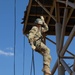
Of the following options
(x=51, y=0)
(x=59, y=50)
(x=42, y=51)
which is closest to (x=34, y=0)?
(x=51, y=0)

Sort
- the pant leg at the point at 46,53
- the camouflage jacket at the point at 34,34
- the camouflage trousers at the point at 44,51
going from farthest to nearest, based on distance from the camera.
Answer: the pant leg at the point at 46,53 < the camouflage trousers at the point at 44,51 < the camouflage jacket at the point at 34,34

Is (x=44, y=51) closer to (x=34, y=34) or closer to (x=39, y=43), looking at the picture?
(x=39, y=43)

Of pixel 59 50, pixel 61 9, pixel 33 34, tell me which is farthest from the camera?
pixel 61 9

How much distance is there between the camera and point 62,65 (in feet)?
88.5

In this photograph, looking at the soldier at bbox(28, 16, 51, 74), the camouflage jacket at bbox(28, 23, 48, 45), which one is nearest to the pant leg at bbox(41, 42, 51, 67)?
the soldier at bbox(28, 16, 51, 74)

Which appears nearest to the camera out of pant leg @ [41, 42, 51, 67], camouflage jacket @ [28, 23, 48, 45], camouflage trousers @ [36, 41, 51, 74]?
camouflage jacket @ [28, 23, 48, 45]

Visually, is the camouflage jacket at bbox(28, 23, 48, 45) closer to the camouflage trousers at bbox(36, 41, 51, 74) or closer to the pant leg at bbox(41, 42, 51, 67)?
the camouflage trousers at bbox(36, 41, 51, 74)

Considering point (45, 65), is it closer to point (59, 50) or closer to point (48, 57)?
point (48, 57)

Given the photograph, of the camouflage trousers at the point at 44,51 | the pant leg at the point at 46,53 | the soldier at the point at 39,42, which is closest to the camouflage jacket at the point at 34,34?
the soldier at the point at 39,42

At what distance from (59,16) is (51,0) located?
1.37 meters

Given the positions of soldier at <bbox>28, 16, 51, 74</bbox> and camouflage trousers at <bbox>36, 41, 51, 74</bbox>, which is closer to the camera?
soldier at <bbox>28, 16, 51, 74</bbox>

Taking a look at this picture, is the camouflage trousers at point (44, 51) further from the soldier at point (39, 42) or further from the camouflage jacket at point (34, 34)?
the camouflage jacket at point (34, 34)

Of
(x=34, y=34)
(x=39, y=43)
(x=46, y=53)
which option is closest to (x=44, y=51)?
(x=46, y=53)

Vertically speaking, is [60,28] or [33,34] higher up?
[33,34]
